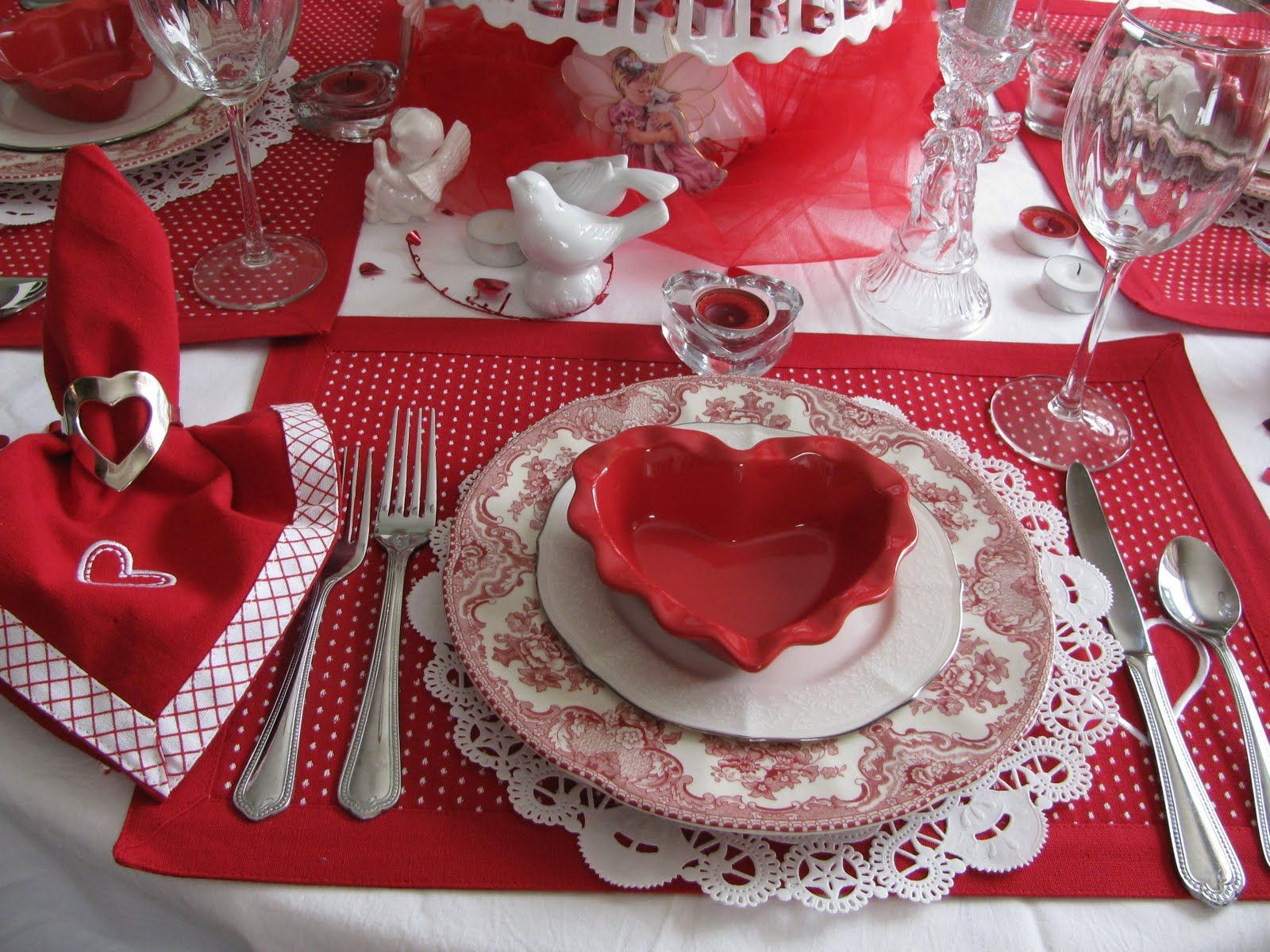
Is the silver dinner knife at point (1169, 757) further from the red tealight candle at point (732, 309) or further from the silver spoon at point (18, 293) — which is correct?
the silver spoon at point (18, 293)

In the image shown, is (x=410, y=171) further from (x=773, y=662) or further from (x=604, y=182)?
(x=773, y=662)

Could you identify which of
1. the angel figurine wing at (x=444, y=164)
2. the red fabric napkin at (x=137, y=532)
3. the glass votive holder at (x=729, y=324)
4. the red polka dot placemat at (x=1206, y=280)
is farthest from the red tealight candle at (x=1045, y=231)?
Result: the red fabric napkin at (x=137, y=532)

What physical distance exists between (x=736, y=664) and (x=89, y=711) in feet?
0.87

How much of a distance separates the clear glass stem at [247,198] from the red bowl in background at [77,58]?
16 centimetres

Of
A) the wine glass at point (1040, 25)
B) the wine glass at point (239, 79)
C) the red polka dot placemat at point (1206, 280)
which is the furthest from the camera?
the wine glass at point (1040, 25)

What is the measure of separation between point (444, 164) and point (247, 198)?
6.3 inches

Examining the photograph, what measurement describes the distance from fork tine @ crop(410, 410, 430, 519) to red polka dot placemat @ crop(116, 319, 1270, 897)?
0.05 feet

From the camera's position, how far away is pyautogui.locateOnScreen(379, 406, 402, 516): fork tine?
522 millimetres

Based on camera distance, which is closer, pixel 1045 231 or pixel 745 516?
pixel 745 516

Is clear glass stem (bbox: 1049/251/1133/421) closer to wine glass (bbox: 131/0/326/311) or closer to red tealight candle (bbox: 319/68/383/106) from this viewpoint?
wine glass (bbox: 131/0/326/311)

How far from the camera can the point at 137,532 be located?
0.45 m

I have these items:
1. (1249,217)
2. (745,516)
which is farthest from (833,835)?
(1249,217)

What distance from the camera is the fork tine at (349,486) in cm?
51

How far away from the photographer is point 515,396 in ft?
2.02
